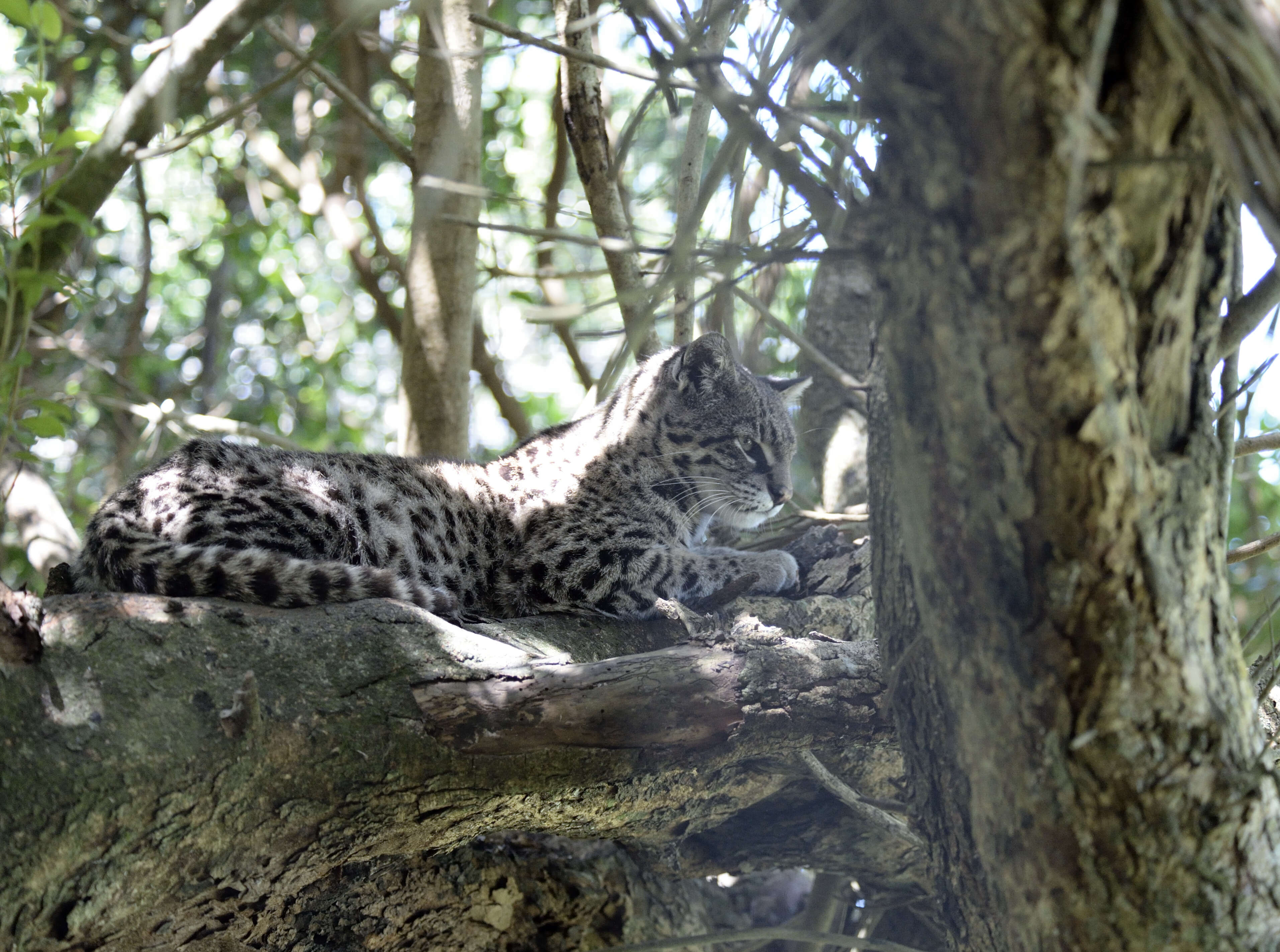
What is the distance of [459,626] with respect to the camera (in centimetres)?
363

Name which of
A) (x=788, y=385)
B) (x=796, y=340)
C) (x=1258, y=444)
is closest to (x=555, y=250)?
(x=788, y=385)

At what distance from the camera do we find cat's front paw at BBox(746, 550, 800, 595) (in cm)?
453

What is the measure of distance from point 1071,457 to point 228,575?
2670 mm

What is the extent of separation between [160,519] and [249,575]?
643 mm

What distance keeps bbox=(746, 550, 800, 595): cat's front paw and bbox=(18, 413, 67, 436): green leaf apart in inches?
111

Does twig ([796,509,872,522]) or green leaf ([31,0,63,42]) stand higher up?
green leaf ([31,0,63,42])

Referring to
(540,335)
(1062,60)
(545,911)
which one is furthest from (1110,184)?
(540,335)

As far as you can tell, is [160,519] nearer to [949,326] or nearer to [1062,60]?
[949,326]

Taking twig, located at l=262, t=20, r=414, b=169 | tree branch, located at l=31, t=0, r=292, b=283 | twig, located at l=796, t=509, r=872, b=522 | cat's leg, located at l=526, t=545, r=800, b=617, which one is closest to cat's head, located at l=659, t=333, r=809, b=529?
twig, located at l=796, t=509, r=872, b=522

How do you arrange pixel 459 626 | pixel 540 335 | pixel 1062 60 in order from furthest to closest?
pixel 540 335
pixel 459 626
pixel 1062 60

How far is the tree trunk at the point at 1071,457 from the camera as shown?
1649mm

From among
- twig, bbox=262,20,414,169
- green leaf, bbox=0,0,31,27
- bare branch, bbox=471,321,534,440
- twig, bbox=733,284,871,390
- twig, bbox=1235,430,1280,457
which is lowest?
twig, bbox=1235,430,1280,457

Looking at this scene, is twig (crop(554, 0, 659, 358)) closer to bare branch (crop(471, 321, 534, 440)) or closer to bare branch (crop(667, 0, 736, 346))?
bare branch (crop(667, 0, 736, 346))

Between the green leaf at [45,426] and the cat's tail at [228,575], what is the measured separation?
50 cm
